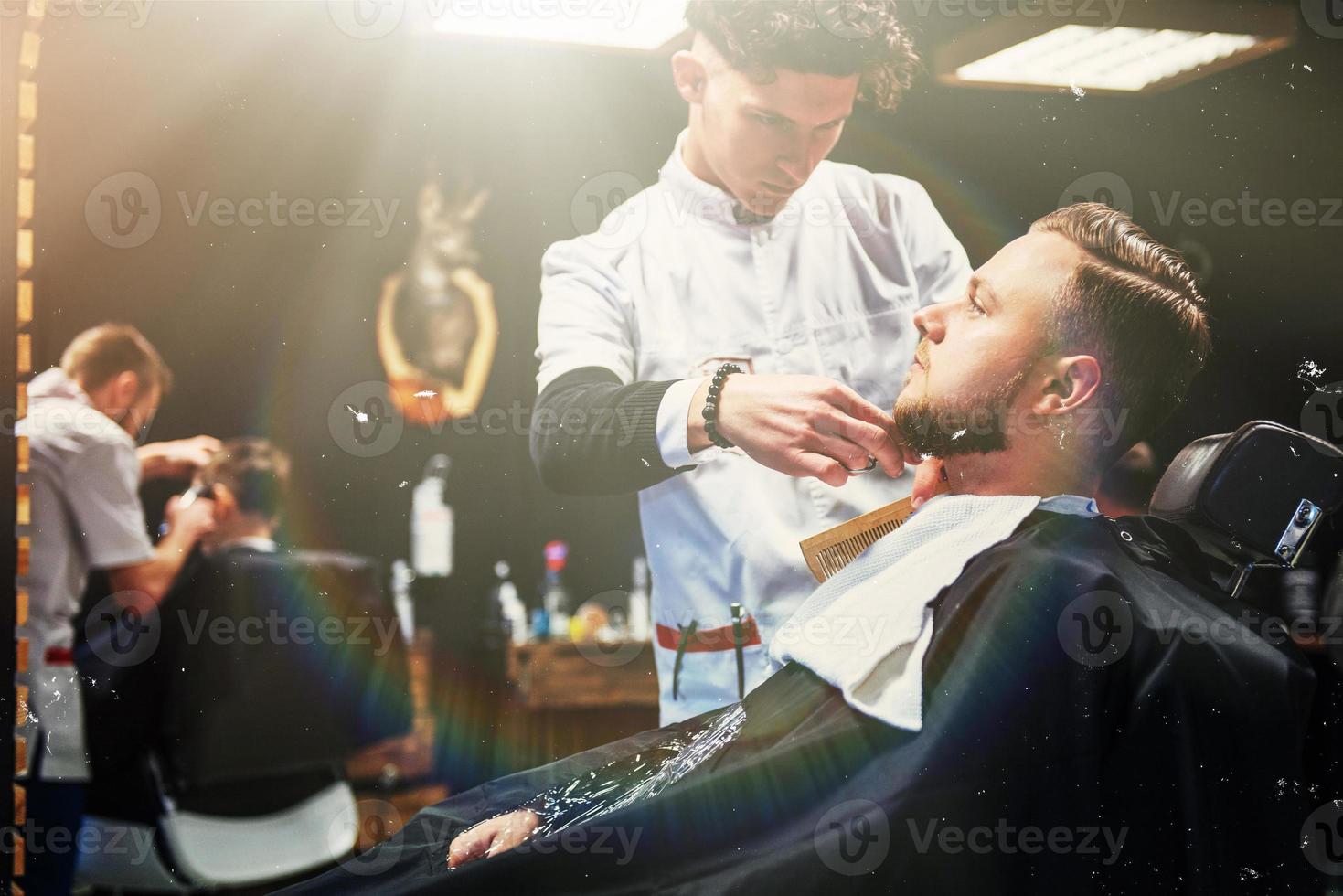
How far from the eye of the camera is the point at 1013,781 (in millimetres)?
1726

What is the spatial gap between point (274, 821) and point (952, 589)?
1.44 meters

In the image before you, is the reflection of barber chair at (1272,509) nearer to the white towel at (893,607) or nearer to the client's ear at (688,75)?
the white towel at (893,607)

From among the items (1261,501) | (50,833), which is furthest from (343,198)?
(1261,501)

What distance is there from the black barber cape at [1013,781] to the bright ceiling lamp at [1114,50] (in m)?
1.10

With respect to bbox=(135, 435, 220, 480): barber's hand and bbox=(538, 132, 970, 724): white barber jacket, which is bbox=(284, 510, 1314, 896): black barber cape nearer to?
bbox=(538, 132, 970, 724): white barber jacket

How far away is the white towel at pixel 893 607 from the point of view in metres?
1.75

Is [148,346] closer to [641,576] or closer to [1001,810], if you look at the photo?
[641,576]

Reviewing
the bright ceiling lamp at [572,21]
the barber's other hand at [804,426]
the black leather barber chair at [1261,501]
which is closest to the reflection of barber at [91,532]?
the bright ceiling lamp at [572,21]

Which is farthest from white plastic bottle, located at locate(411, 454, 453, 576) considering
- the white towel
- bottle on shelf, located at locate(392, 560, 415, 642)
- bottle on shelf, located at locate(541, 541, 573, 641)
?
the white towel

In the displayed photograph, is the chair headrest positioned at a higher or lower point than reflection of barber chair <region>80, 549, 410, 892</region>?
higher

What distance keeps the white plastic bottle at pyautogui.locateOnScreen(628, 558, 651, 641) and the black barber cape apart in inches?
15.5

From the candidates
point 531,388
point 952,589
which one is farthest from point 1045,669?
point 531,388

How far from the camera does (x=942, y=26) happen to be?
7.34ft

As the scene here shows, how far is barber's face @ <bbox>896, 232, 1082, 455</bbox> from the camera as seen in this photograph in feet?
6.25
